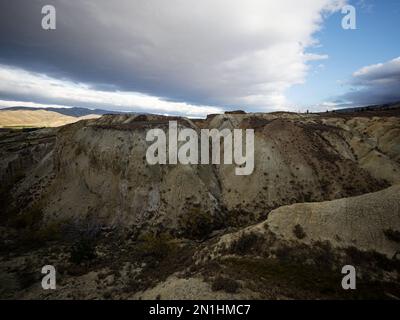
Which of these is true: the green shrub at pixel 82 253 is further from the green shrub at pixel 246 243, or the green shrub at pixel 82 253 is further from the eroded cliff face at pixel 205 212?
the green shrub at pixel 246 243

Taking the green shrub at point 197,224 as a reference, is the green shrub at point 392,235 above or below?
above

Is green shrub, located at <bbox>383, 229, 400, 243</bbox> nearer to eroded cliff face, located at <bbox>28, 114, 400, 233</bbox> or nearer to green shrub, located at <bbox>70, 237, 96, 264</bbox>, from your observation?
eroded cliff face, located at <bbox>28, 114, 400, 233</bbox>

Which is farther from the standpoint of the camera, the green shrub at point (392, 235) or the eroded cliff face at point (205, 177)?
the eroded cliff face at point (205, 177)

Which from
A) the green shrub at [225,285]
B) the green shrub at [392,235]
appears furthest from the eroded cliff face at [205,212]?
the green shrub at [225,285]

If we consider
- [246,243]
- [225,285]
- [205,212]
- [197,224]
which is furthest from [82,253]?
[225,285]

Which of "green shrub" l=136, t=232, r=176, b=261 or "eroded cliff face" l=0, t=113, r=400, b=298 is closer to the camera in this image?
"eroded cliff face" l=0, t=113, r=400, b=298

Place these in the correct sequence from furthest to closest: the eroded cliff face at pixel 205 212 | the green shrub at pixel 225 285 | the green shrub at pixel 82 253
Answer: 1. the green shrub at pixel 82 253
2. the eroded cliff face at pixel 205 212
3. the green shrub at pixel 225 285

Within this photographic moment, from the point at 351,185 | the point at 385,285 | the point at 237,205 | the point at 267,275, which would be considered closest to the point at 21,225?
the point at 237,205
